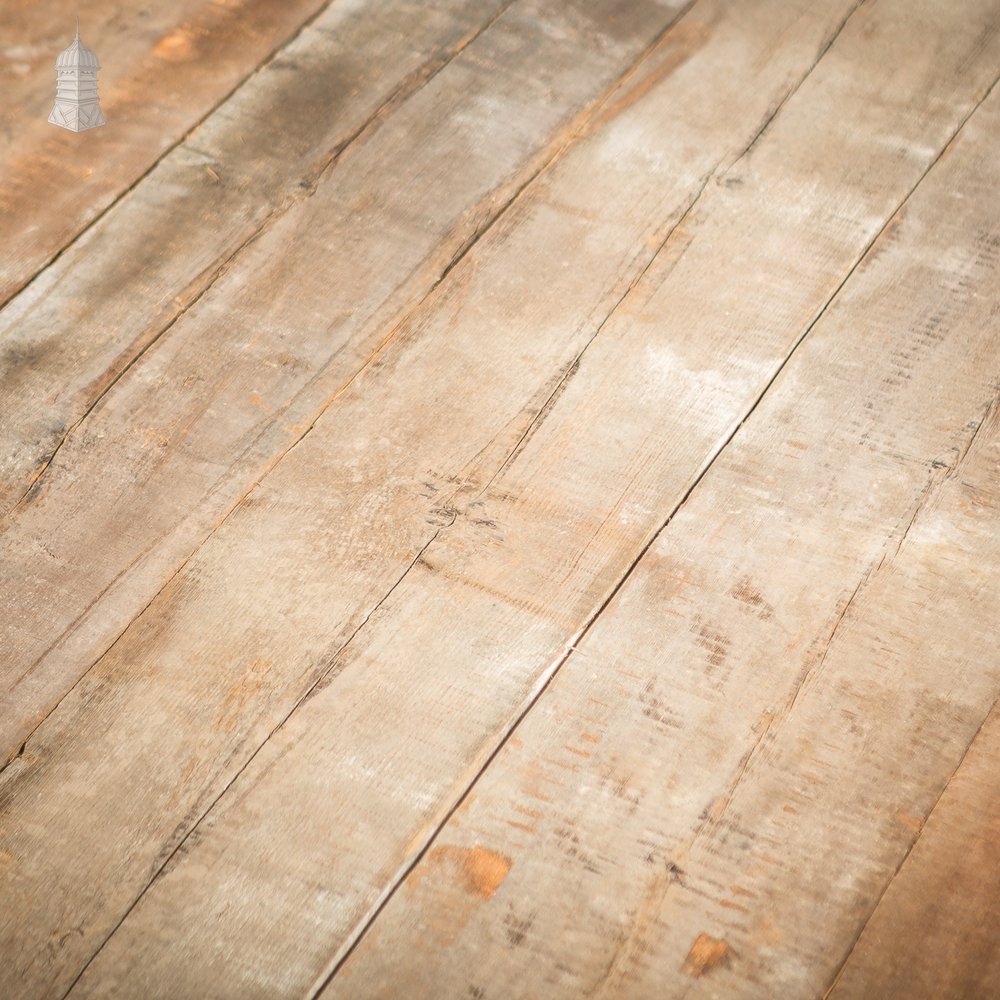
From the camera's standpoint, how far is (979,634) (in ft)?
5.92

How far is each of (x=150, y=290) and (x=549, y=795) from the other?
1362 millimetres

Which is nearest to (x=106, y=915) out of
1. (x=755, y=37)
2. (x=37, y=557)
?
(x=37, y=557)

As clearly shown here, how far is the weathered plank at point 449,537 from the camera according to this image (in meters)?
1.63

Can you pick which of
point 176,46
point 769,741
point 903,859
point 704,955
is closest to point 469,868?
point 704,955

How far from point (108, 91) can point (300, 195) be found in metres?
0.65

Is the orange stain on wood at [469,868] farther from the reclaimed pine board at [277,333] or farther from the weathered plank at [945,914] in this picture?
the reclaimed pine board at [277,333]

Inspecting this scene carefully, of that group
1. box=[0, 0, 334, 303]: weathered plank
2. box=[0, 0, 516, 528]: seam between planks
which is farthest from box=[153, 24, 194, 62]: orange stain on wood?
box=[0, 0, 516, 528]: seam between planks

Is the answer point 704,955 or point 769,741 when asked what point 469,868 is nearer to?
point 704,955

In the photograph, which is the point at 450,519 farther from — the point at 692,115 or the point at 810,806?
the point at 692,115

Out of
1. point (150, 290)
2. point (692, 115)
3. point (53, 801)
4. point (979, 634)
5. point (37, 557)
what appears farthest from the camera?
point (692, 115)

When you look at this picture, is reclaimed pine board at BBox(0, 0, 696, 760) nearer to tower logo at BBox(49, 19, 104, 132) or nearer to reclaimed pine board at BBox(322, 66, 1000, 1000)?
tower logo at BBox(49, 19, 104, 132)

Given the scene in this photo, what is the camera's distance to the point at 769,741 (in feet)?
5.66

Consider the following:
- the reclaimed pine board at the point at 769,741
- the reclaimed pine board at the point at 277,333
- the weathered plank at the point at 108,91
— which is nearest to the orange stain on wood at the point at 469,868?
the reclaimed pine board at the point at 769,741

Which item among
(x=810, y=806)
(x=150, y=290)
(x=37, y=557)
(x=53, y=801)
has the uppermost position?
(x=150, y=290)
